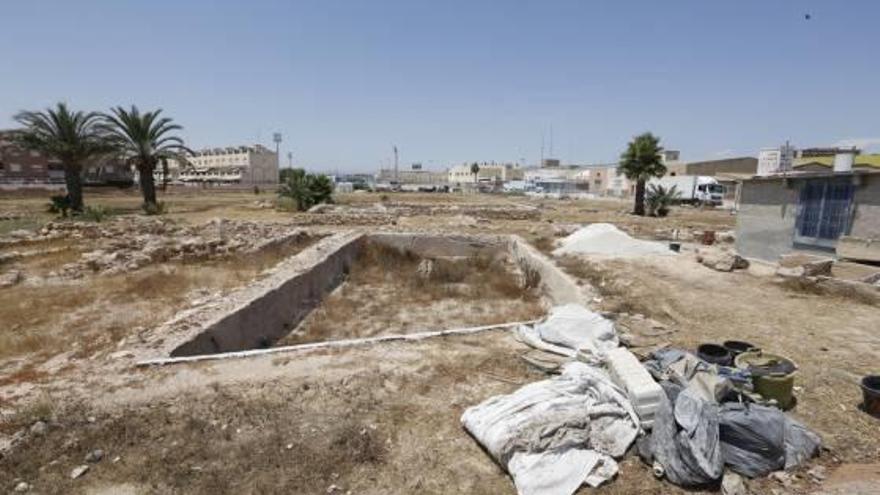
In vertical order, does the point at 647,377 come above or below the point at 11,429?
above

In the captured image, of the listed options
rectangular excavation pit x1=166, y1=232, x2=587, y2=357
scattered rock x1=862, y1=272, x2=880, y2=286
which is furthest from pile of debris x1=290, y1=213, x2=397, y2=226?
scattered rock x1=862, y1=272, x2=880, y2=286

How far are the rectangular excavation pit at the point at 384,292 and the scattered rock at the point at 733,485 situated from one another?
17.1 feet

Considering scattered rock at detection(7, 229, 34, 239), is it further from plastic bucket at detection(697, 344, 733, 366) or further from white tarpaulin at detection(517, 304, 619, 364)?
plastic bucket at detection(697, 344, 733, 366)

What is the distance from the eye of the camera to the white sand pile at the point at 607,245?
45.7 ft

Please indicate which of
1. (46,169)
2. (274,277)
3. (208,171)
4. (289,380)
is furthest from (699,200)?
(208,171)

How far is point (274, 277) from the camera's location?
988 centimetres

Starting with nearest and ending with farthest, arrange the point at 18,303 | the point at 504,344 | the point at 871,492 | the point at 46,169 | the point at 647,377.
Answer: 1. the point at 871,492
2. the point at 647,377
3. the point at 504,344
4. the point at 18,303
5. the point at 46,169

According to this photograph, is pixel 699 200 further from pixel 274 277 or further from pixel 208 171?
pixel 208 171

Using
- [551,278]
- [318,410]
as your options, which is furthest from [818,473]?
[551,278]

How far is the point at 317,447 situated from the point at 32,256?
1388cm

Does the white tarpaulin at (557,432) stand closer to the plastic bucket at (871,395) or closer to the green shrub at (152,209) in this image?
the plastic bucket at (871,395)

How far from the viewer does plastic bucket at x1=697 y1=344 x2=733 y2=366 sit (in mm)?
5278

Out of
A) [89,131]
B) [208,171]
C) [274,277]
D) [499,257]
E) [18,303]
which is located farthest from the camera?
[208,171]

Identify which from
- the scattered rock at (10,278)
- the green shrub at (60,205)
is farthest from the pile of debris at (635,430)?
the green shrub at (60,205)
